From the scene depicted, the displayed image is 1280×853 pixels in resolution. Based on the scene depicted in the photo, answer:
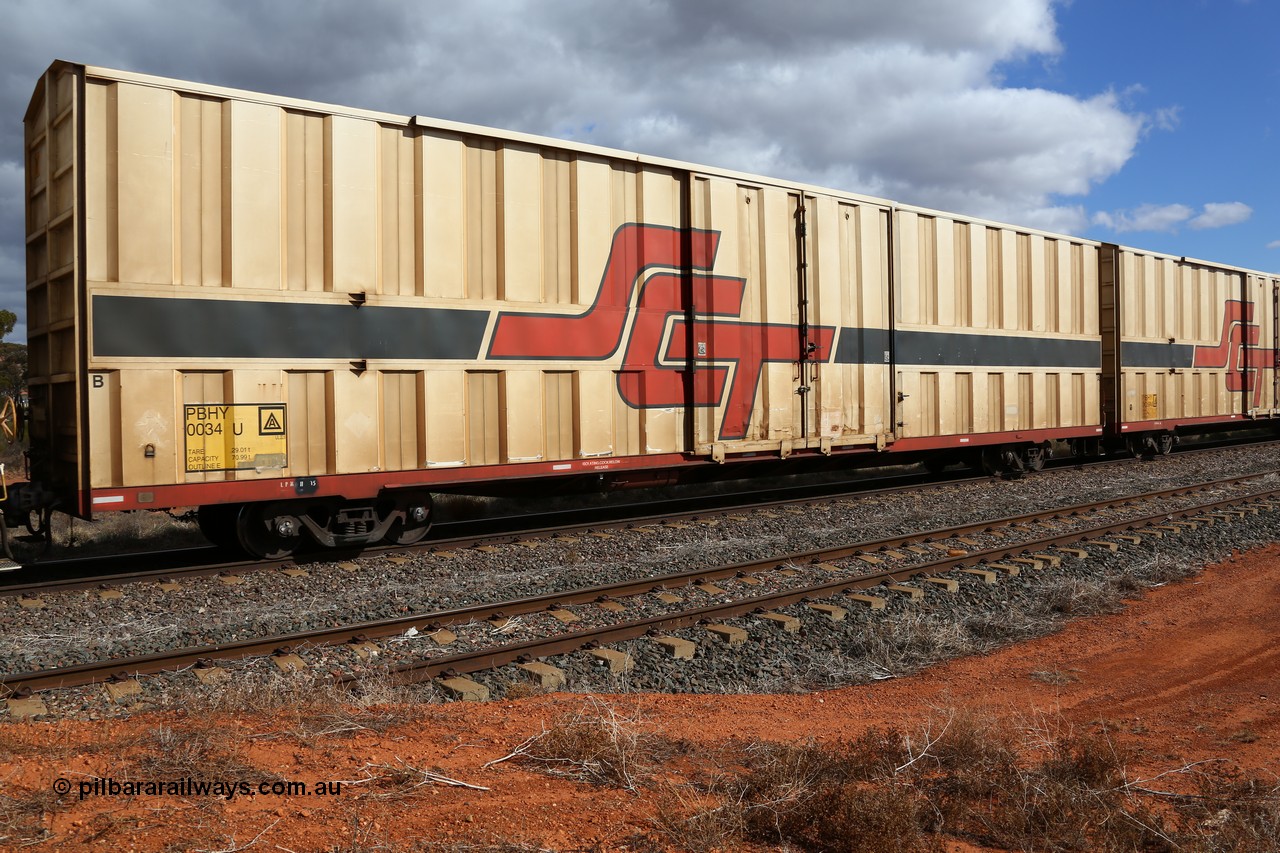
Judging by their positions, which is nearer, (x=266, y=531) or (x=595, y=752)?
(x=595, y=752)

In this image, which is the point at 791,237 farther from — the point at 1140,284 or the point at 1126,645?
the point at 1140,284

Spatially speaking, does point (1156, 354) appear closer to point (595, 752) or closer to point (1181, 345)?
point (1181, 345)

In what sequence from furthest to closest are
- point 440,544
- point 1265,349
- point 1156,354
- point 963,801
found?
point 1265,349
point 1156,354
point 440,544
point 963,801

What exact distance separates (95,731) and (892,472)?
16.2 m

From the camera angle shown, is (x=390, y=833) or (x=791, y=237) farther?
(x=791, y=237)

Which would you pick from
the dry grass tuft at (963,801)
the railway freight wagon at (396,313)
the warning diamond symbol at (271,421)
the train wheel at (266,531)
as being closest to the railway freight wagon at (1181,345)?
the railway freight wagon at (396,313)

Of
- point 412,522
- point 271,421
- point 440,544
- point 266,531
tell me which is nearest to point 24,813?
point 271,421

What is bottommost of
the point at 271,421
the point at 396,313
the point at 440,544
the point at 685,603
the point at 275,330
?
the point at 685,603

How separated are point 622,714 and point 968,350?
11.5 meters

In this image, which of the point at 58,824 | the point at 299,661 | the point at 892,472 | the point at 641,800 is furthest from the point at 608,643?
the point at 892,472

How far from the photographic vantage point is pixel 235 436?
26.5ft

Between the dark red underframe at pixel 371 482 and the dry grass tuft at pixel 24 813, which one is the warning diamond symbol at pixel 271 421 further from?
the dry grass tuft at pixel 24 813

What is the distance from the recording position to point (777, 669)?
6098mm

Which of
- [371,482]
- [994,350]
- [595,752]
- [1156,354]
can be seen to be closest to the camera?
[595,752]
